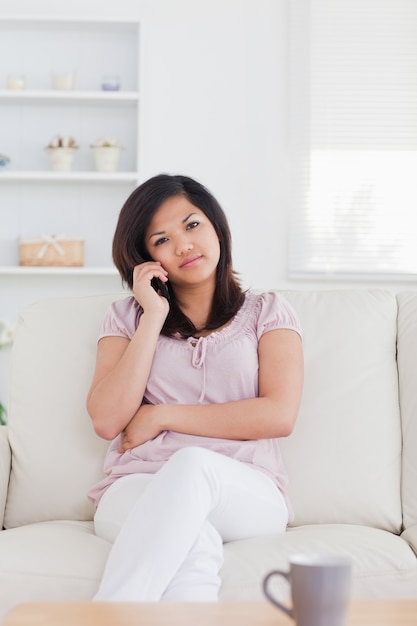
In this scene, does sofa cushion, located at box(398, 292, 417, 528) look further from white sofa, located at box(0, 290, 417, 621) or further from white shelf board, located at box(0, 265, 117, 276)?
white shelf board, located at box(0, 265, 117, 276)

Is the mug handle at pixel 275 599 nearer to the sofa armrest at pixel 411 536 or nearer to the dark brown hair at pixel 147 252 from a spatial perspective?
the sofa armrest at pixel 411 536

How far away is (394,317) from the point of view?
2141 millimetres

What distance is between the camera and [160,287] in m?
2.13

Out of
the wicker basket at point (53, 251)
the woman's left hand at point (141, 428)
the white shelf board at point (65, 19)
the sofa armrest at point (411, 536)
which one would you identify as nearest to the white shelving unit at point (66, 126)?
the white shelf board at point (65, 19)

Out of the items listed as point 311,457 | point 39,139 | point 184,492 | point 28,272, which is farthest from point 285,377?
point 39,139

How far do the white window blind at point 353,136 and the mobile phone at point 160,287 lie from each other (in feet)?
7.33

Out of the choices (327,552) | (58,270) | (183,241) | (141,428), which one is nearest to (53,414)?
(141,428)

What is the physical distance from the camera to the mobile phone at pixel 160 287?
2109 mm

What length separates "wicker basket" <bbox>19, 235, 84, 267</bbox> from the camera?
13.5ft

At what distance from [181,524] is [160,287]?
868 mm

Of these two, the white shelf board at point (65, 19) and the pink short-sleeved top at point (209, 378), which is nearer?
the pink short-sleeved top at point (209, 378)

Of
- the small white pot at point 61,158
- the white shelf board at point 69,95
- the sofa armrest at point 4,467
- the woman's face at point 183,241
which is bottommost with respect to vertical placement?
the sofa armrest at point 4,467

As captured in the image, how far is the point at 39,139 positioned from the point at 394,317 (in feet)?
8.77

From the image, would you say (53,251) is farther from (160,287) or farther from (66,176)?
(160,287)
